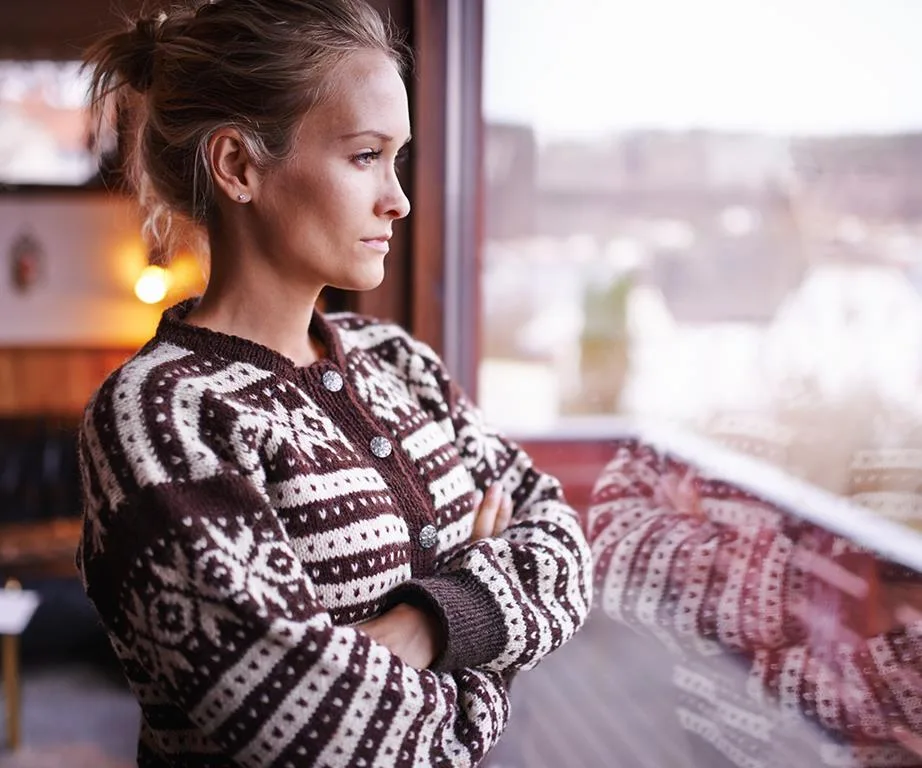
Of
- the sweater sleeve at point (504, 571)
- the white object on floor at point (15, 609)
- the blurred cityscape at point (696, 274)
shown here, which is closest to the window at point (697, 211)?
the blurred cityscape at point (696, 274)

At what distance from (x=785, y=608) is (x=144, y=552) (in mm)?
815

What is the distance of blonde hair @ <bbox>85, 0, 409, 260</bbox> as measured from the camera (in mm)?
1161

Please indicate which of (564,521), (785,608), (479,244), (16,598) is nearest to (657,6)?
(479,244)

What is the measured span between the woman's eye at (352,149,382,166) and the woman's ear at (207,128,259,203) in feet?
0.40

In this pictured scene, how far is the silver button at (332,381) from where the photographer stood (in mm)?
1235

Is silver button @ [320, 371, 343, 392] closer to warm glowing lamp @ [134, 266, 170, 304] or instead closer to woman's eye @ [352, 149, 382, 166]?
woman's eye @ [352, 149, 382, 166]

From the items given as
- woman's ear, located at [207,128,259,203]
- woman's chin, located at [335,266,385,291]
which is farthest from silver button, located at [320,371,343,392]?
woman's ear, located at [207,128,259,203]

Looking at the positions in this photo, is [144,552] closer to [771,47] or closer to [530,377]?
[771,47]

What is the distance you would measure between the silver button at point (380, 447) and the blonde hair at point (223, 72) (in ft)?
1.15

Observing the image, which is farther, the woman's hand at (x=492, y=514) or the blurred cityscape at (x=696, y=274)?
the woman's hand at (x=492, y=514)

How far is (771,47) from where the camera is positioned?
53.4 inches

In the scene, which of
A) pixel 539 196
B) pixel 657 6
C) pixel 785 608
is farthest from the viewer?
pixel 539 196

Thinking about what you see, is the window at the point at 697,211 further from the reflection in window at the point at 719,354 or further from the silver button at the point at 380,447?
the silver button at the point at 380,447

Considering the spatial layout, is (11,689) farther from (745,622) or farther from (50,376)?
(745,622)
